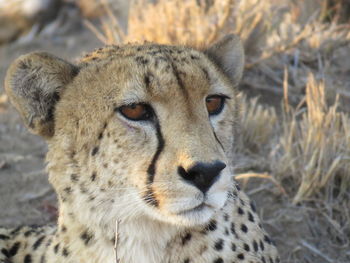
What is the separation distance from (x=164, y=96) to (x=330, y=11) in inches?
149

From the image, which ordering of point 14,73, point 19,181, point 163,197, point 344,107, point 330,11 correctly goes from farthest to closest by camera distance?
point 330,11, point 344,107, point 19,181, point 14,73, point 163,197

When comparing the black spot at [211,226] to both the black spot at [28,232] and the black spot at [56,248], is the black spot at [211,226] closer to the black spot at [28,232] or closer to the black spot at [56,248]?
the black spot at [56,248]

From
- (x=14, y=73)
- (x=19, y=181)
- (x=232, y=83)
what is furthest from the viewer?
(x=19, y=181)

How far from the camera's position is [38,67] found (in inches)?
80.3

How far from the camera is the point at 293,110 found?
148 inches

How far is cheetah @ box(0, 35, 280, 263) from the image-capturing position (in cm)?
183

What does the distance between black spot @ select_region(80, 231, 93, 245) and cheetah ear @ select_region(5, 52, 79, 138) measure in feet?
1.06

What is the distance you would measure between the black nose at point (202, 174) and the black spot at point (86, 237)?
0.44m

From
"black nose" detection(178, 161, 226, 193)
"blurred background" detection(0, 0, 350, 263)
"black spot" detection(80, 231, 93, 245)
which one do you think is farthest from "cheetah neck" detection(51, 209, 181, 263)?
"blurred background" detection(0, 0, 350, 263)

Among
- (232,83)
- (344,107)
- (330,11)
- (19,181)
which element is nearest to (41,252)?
(232,83)

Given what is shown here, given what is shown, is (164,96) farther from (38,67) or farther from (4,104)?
(4,104)

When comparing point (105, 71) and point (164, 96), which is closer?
point (164, 96)

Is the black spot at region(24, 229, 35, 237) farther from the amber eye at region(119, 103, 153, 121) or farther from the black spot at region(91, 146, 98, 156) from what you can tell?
the amber eye at region(119, 103, 153, 121)

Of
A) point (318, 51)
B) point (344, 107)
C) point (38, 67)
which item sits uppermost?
point (38, 67)
